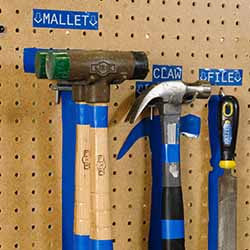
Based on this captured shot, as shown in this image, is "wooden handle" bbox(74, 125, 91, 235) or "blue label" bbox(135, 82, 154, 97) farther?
"blue label" bbox(135, 82, 154, 97)

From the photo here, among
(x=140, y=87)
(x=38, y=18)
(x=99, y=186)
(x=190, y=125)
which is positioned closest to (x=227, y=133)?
(x=190, y=125)

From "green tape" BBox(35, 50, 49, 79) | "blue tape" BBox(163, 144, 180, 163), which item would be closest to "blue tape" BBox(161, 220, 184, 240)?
Answer: "blue tape" BBox(163, 144, 180, 163)

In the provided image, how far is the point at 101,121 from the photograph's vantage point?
A: 39.3 inches

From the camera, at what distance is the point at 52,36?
1.07m

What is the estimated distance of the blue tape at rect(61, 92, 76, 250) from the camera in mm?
1077

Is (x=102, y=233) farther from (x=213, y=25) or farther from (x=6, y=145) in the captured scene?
(x=213, y=25)

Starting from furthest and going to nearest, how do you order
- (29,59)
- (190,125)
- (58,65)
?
(190,125) → (29,59) → (58,65)

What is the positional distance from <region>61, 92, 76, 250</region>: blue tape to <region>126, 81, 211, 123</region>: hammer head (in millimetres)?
105

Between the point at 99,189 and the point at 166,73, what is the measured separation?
0.90ft

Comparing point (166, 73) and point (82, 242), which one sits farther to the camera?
point (166, 73)

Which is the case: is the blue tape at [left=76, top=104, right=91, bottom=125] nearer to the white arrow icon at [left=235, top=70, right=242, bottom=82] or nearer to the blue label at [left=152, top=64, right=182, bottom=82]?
the blue label at [left=152, top=64, right=182, bottom=82]

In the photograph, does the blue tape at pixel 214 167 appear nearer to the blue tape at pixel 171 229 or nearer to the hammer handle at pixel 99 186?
the blue tape at pixel 171 229

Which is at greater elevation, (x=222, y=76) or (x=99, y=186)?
(x=222, y=76)

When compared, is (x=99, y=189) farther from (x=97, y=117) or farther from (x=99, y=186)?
(x=97, y=117)
